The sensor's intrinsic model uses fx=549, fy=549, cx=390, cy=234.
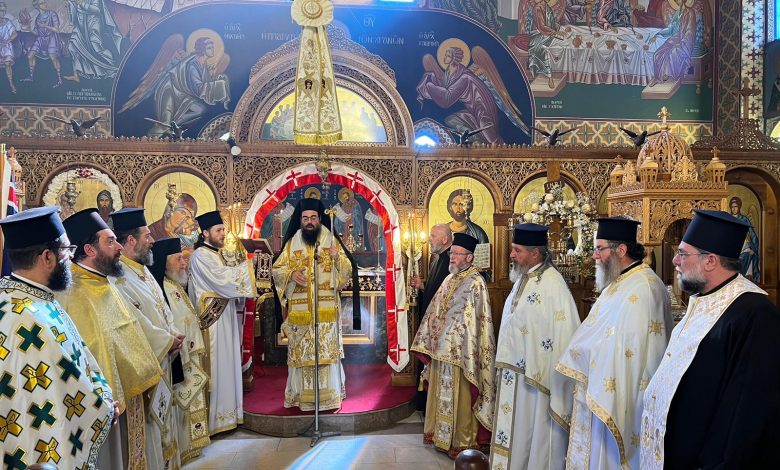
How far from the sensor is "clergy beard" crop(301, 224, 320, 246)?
6.47m

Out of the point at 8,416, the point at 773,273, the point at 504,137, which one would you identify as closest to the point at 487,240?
the point at 504,137

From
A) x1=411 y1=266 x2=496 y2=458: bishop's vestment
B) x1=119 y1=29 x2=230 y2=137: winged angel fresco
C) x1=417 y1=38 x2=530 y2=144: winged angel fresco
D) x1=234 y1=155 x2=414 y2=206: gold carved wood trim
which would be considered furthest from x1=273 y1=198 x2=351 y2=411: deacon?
x1=417 y1=38 x2=530 y2=144: winged angel fresco

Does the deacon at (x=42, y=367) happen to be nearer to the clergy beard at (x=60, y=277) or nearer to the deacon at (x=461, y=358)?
the clergy beard at (x=60, y=277)

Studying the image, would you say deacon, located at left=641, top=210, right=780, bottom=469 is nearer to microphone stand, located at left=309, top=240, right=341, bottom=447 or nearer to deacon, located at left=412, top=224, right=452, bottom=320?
microphone stand, located at left=309, top=240, right=341, bottom=447

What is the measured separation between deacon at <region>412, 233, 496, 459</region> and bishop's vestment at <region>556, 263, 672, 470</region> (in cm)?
163

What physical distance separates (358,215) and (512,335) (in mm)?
5001

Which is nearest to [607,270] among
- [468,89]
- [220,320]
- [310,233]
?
[310,233]

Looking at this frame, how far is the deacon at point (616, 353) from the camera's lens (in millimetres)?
3518

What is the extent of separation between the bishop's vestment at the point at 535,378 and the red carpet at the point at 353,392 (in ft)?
7.43

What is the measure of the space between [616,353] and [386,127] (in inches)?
228

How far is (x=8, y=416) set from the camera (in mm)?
2400

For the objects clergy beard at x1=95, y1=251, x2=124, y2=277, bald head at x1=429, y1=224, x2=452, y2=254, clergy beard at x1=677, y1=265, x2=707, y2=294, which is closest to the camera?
clergy beard at x1=677, y1=265, x2=707, y2=294

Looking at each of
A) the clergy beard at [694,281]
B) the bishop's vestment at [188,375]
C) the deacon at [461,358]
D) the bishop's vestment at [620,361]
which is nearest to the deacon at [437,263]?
the deacon at [461,358]

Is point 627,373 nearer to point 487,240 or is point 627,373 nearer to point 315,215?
point 315,215
